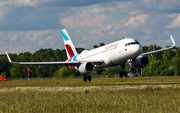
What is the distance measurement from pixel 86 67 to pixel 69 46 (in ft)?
52.7

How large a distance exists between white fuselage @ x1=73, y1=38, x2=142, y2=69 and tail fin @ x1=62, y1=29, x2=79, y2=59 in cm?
1163

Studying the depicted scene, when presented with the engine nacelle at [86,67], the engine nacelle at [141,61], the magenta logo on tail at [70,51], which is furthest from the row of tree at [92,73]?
the engine nacelle at [86,67]

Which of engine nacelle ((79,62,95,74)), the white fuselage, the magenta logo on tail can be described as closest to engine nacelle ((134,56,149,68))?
the white fuselage

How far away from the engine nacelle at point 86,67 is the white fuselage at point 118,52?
4.94ft

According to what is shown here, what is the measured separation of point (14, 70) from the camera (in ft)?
521

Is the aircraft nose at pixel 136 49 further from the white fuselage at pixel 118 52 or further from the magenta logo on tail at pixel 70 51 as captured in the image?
the magenta logo on tail at pixel 70 51

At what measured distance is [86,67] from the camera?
160 ft

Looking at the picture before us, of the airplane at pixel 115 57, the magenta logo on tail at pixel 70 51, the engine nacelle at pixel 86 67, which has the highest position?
the magenta logo on tail at pixel 70 51

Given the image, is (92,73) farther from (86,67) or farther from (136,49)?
(136,49)

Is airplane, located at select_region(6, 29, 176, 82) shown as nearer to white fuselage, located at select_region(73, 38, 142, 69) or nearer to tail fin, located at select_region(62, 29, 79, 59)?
white fuselage, located at select_region(73, 38, 142, 69)

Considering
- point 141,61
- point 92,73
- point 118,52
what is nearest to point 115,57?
point 118,52

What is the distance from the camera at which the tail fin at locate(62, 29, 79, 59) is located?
6284 centimetres

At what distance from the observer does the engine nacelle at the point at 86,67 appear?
4833cm

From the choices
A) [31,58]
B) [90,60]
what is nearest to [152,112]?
[90,60]
